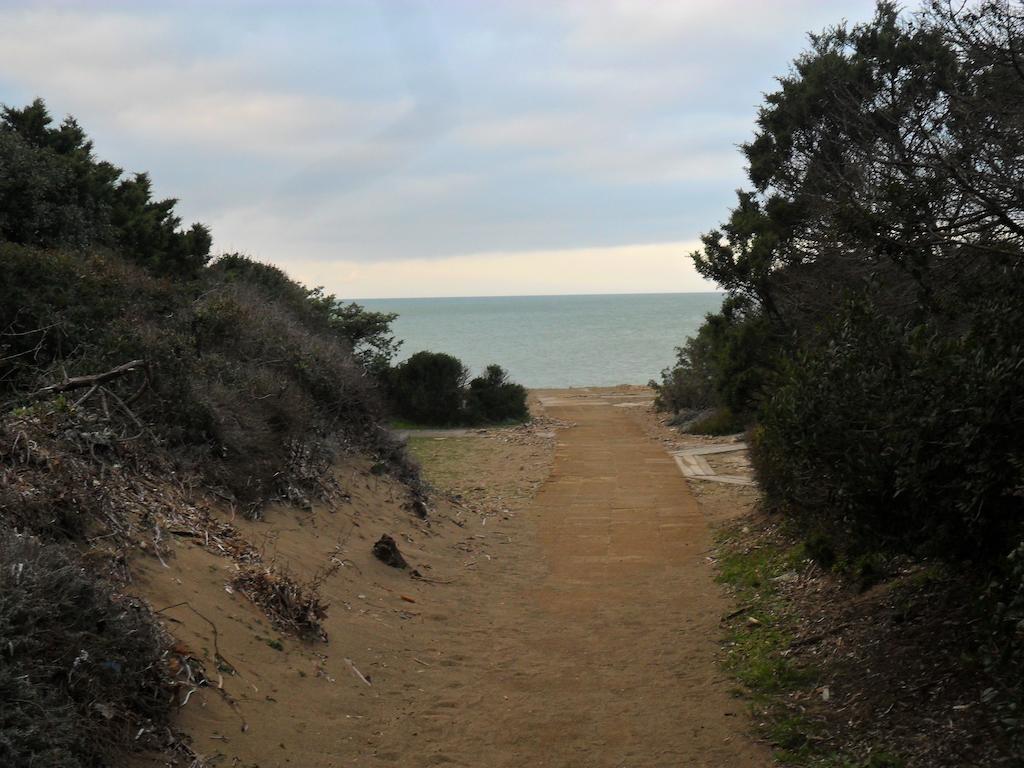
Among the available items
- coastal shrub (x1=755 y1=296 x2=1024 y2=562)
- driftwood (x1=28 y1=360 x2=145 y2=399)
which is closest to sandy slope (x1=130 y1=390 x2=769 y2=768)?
coastal shrub (x1=755 y1=296 x2=1024 y2=562)

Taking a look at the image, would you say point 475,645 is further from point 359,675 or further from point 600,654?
point 359,675

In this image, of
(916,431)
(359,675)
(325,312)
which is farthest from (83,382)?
(325,312)

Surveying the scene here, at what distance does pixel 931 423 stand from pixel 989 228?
268 cm

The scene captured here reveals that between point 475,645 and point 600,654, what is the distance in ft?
3.92

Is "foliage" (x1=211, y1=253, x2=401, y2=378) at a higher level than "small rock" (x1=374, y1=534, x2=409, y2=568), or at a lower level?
higher

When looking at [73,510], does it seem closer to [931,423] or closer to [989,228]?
[931,423]

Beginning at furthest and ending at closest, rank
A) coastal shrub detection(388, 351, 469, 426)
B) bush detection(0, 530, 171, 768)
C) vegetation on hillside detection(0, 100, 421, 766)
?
coastal shrub detection(388, 351, 469, 426) < vegetation on hillside detection(0, 100, 421, 766) < bush detection(0, 530, 171, 768)

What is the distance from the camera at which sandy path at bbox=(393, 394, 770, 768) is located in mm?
6273

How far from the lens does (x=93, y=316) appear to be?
36.9 feet

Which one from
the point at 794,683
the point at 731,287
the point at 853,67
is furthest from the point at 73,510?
the point at 853,67

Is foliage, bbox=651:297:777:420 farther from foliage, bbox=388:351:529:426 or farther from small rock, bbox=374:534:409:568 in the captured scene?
small rock, bbox=374:534:409:568

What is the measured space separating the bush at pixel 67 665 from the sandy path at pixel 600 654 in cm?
197

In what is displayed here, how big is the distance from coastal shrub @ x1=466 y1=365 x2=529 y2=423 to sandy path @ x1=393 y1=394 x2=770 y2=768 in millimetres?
14041

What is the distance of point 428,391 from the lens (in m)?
29.9
